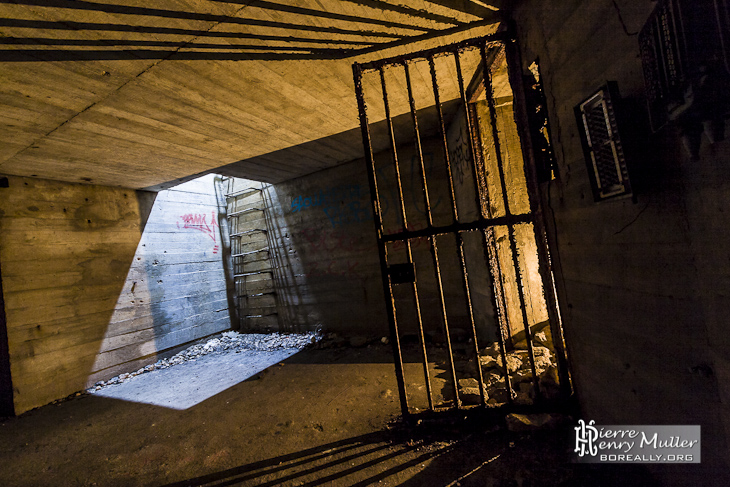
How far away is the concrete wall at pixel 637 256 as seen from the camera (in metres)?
1.30

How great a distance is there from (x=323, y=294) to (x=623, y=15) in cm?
649

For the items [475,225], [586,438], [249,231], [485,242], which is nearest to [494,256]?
[485,242]

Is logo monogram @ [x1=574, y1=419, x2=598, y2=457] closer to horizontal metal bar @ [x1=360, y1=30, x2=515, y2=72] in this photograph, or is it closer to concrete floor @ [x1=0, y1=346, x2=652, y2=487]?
concrete floor @ [x1=0, y1=346, x2=652, y2=487]

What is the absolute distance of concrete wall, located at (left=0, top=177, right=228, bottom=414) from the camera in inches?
194

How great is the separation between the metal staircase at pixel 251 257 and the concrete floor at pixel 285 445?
11.0 ft

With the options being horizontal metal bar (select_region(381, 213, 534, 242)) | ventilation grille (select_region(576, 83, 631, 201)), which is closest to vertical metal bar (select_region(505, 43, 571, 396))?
horizontal metal bar (select_region(381, 213, 534, 242))

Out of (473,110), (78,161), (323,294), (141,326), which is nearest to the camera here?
(473,110)

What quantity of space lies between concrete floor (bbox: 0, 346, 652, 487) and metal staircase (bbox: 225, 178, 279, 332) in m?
3.35

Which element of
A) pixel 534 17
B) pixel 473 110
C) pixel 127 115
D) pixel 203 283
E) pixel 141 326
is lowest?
pixel 141 326

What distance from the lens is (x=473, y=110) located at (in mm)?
4250

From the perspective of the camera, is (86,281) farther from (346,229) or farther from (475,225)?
(475,225)

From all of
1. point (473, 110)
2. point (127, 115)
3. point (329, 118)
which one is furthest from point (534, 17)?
point (127, 115)

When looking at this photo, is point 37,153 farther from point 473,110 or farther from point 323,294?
point 473,110

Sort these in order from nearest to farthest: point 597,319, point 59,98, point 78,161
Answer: point 597,319, point 59,98, point 78,161
